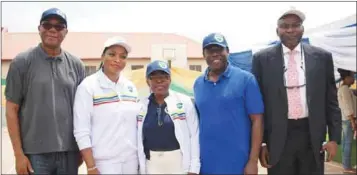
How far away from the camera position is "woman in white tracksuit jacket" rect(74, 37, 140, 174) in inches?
109

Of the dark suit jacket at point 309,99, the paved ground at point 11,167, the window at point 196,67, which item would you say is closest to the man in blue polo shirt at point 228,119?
the dark suit jacket at point 309,99

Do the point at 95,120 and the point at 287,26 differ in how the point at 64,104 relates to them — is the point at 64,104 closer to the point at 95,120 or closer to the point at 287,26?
the point at 95,120

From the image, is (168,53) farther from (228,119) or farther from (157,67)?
(228,119)

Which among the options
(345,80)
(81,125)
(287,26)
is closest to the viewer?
(81,125)

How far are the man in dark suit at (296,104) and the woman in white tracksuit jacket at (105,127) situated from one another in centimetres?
106

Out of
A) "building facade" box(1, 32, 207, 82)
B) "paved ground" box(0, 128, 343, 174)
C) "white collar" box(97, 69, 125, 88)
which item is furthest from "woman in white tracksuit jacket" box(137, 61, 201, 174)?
"building facade" box(1, 32, 207, 82)

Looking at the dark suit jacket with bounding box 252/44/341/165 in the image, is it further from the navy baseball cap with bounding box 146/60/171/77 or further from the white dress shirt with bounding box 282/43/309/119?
the navy baseball cap with bounding box 146/60/171/77

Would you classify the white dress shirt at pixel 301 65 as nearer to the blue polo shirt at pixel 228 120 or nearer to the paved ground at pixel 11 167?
the blue polo shirt at pixel 228 120

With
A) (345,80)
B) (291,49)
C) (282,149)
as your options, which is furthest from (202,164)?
(345,80)

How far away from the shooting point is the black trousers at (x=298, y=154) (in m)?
2.95

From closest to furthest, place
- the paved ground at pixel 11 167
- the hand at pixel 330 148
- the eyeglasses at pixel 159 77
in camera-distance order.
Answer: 1. the eyeglasses at pixel 159 77
2. the hand at pixel 330 148
3. the paved ground at pixel 11 167

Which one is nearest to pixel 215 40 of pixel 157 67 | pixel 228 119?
pixel 157 67

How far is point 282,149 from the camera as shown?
9.68 feet

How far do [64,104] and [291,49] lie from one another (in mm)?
1836
